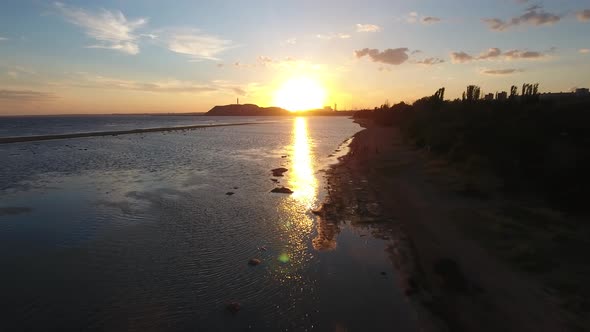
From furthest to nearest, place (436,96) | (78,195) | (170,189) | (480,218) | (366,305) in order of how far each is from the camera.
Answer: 1. (436,96)
2. (170,189)
3. (78,195)
4. (480,218)
5. (366,305)

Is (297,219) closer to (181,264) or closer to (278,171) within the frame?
(181,264)

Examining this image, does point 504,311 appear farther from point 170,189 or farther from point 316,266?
point 170,189

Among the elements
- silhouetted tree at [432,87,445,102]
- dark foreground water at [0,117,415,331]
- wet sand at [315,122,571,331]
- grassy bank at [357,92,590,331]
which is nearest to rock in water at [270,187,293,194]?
dark foreground water at [0,117,415,331]

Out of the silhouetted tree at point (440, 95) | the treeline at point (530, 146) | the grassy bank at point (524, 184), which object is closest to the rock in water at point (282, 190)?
the grassy bank at point (524, 184)

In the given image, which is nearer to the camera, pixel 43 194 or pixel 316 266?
pixel 316 266

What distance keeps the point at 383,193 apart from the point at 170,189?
1377 centimetres

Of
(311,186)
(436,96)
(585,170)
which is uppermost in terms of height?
(436,96)

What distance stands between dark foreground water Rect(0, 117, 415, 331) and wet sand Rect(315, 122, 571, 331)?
757mm

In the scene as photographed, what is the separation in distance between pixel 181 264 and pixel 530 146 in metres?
21.2

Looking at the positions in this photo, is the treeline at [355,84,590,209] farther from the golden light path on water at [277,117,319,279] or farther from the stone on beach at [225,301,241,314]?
the stone on beach at [225,301,241,314]

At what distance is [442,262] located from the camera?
11.0 meters

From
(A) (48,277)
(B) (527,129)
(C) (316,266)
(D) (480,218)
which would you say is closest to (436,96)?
(B) (527,129)

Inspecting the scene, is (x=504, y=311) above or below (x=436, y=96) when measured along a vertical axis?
below

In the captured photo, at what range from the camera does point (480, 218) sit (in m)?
14.7
